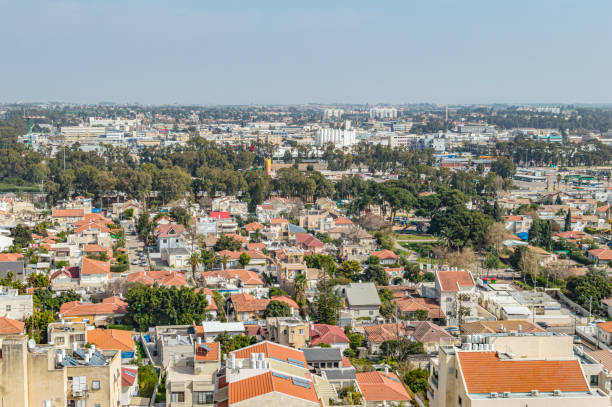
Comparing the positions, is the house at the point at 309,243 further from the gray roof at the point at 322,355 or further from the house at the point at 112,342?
the house at the point at 112,342

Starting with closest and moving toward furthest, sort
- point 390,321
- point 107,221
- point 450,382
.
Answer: point 450,382 < point 390,321 < point 107,221

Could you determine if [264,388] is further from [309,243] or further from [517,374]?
[309,243]

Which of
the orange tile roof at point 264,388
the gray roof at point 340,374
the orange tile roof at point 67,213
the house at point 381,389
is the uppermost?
the orange tile roof at point 264,388

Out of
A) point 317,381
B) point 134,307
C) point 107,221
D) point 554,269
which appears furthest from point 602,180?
point 317,381

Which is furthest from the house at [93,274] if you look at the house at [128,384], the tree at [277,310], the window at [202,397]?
the window at [202,397]

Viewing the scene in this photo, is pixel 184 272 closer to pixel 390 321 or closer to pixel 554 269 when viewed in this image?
pixel 390 321

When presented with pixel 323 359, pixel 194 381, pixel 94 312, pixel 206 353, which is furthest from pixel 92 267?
pixel 194 381
